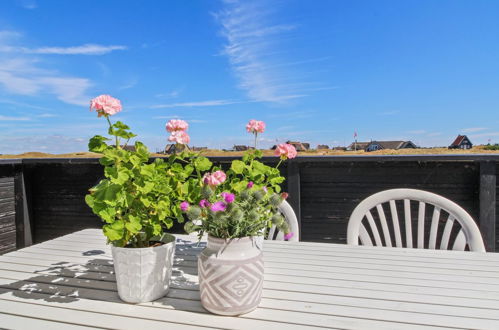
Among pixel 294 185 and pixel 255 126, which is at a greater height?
pixel 255 126

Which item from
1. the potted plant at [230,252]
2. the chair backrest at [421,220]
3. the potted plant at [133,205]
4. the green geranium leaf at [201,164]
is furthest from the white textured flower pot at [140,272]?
the chair backrest at [421,220]

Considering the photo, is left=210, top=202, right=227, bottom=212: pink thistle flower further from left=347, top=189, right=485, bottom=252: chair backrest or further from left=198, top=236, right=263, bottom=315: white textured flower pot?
left=347, top=189, right=485, bottom=252: chair backrest

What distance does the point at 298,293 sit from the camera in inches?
35.3

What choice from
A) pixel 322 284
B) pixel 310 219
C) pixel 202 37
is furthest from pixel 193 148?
pixel 202 37

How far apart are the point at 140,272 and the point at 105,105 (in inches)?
17.1

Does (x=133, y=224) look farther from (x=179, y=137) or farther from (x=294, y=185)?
(x=294, y=185)

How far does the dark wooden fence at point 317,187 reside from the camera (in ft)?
7.96

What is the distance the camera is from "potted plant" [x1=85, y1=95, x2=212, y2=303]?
786 millimetres

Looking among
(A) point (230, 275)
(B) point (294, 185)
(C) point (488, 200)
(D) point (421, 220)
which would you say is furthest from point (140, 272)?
(C) point (488, 200)

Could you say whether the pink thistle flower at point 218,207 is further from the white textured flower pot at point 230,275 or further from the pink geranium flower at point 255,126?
the pink geranium flower at point 255,126

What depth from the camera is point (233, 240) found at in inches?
29.7

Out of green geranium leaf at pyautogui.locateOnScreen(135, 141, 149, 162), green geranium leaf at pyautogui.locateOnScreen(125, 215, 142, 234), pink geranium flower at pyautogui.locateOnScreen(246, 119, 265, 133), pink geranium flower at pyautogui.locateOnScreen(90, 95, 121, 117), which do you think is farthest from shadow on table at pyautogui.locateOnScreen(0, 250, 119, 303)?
pink geranium flower at pyautogui.locateOnScreen(246, 119, 265, 133)

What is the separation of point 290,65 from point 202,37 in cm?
274

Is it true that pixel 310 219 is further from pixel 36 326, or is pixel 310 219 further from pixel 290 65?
pixel 290 65
